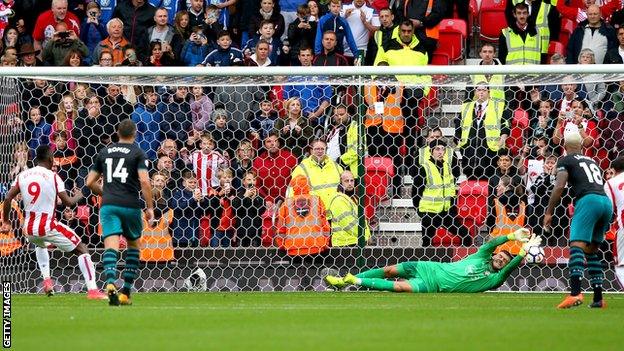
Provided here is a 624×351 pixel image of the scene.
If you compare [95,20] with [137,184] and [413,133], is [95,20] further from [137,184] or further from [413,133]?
[137,184]

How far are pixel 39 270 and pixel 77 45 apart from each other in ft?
14.5

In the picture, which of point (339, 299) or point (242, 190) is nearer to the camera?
point (339, 299)

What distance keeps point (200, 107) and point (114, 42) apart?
326cm

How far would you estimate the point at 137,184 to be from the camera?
1509 centimetres

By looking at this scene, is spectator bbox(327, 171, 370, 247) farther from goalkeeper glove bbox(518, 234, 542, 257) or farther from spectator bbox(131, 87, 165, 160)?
goalkeeper glove bbox(518, 234, 542, 257)

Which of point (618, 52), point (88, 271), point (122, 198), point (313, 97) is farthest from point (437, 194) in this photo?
point (122, 198)

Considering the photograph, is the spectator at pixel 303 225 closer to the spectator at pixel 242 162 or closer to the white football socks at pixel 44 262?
the spectator at pixel 242 162

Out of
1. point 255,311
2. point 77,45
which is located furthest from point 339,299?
point 77,45

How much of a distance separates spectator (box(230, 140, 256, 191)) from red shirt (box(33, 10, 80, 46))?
5319mm

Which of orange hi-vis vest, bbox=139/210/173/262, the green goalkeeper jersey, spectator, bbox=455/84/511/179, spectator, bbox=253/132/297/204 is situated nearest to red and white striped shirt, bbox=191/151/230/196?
spectator, bbox=253/132/297/204

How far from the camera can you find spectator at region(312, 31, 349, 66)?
21016 mm

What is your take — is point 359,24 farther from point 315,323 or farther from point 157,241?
point 315,323

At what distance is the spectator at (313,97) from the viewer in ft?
62.7

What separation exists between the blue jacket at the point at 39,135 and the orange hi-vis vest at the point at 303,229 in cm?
320
